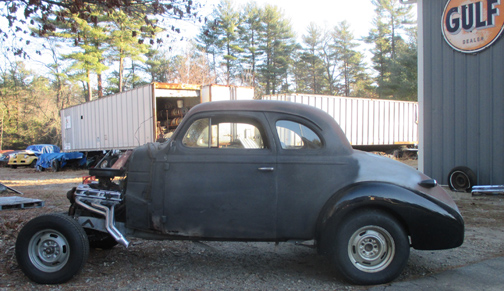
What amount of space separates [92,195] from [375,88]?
44.0 m

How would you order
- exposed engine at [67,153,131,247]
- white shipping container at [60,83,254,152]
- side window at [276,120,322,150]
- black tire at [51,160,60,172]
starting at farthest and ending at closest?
black tire at [51,160,60,172]
white shipping container at [60,83,254,152]
exposed engine at [67,153,131,247]
side window at [276,120,322,150]

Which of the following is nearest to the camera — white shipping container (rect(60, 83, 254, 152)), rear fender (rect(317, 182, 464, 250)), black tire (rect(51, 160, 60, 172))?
rear fender (rect(317, 182, 464, 250))

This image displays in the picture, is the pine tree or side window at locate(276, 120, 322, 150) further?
the pine tree

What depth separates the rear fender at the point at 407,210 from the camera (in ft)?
11.5

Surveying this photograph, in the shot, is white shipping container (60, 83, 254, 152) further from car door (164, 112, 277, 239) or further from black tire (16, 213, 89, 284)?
car door (164, 112, 277, 239)

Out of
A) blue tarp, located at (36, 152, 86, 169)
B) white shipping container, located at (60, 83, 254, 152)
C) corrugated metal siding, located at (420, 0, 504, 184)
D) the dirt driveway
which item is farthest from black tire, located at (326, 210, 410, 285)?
blue tarp, located at (36, 152, 86, 169)

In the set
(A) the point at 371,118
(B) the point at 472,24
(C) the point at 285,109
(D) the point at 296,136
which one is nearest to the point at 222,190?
(D) the point at 296,136

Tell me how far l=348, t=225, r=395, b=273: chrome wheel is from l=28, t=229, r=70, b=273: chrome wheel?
2.79m

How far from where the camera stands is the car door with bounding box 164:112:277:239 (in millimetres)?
3652

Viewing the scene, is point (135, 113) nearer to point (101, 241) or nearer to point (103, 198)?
point (101, 241)

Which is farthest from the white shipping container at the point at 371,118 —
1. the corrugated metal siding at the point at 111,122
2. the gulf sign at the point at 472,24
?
the gulf sign at the point at 472,24

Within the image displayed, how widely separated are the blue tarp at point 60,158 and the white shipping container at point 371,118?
11900 mm

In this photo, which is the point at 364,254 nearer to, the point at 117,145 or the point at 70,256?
the point at 70,256

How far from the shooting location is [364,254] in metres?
3.56
